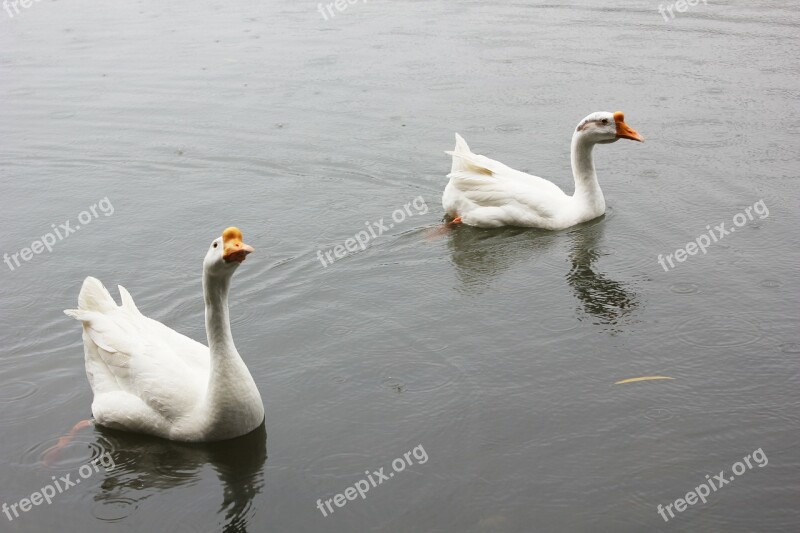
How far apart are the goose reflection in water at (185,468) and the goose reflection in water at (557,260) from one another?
285cm

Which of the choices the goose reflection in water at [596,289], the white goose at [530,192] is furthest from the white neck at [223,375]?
the white goose at [530,192]

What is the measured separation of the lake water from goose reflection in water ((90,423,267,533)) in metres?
0.02

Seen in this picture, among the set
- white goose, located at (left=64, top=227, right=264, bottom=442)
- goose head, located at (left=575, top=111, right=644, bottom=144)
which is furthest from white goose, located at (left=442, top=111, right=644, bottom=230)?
white goose, located at (left=64, top=227, right=264, bottom=442)

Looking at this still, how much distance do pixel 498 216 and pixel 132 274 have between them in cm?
359

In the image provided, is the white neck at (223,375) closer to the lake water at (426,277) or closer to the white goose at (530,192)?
the lake water at (426,277)

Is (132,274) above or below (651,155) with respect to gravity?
above

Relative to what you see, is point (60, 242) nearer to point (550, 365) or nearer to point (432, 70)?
point (550, 365)

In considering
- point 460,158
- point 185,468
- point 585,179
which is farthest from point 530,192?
point 185,468

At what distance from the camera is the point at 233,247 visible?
5.35m

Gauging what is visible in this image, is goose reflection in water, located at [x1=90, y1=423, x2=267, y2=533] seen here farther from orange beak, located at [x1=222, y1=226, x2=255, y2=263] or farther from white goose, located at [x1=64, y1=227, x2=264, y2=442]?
orange beak, located at [x1=222, y1=226, x2=255, y2=263]

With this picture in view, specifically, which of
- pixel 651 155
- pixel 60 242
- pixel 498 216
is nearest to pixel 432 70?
pixel 651 155

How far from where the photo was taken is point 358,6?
1977 centimetres

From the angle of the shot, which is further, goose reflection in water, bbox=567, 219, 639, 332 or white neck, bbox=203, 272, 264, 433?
goose reflection in water, bbox=567, 219, 639, 332

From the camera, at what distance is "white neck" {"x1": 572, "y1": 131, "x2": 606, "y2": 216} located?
9375mm
